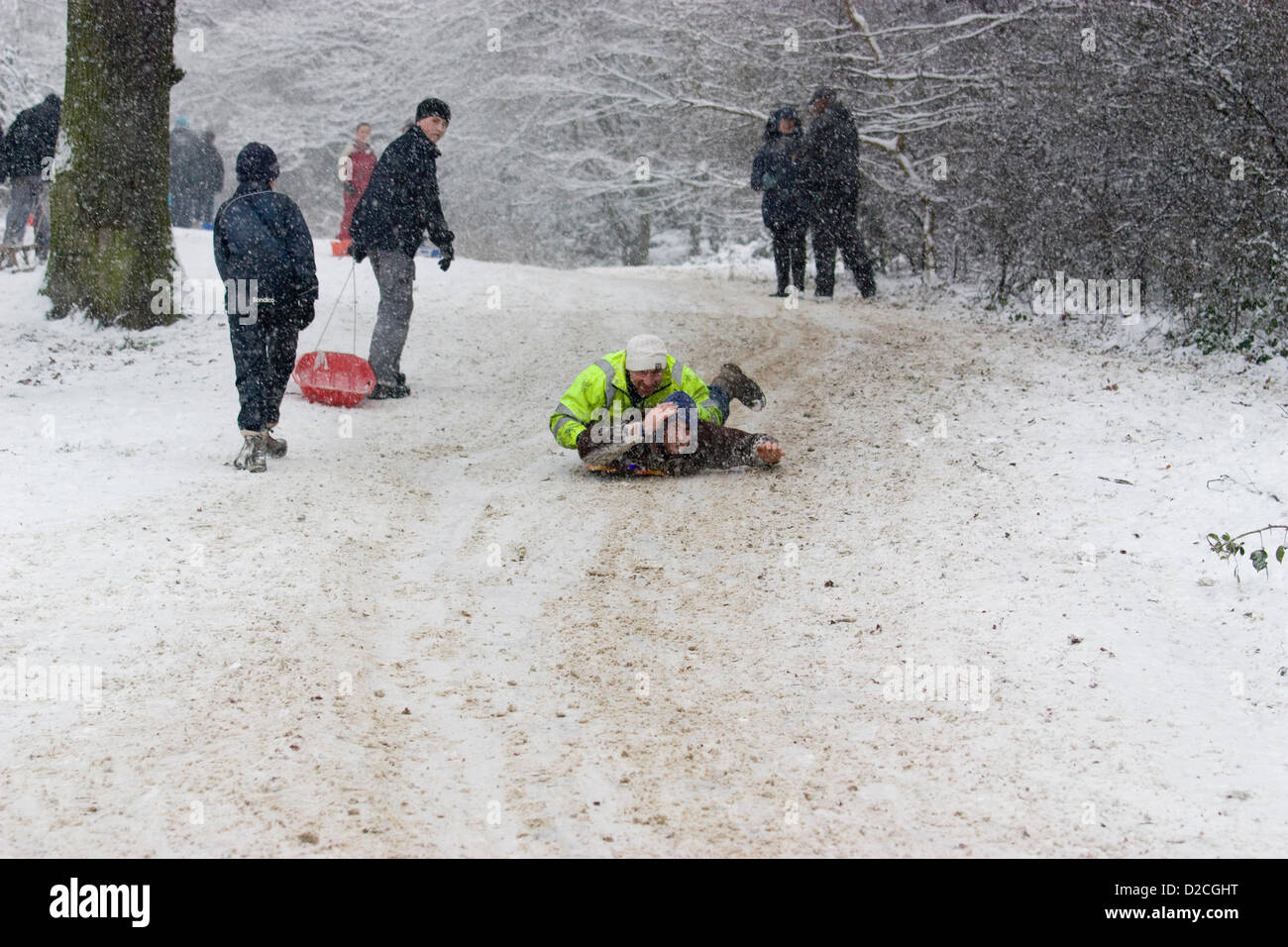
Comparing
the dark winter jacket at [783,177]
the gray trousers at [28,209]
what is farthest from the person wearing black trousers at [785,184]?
the gray trousers at [28,209]

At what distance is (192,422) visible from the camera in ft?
27.0

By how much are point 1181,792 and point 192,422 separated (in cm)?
692

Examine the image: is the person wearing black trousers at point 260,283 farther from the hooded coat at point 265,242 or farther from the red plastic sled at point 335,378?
the red plastic sled at point 335,378

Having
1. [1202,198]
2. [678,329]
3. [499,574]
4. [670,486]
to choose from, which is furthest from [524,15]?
[499,574]

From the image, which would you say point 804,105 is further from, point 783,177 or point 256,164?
point 256,164

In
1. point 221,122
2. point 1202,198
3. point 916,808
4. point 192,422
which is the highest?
point 221,122

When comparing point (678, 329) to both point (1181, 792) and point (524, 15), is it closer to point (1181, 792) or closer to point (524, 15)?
point (1181, 792)

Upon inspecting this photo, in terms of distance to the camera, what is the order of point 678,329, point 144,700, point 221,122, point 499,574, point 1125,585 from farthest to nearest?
point 221,122 < point 678,329 < point 499,574 < point 1125,585 < point 144,700

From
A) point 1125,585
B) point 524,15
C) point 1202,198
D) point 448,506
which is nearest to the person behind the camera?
point 1125,585

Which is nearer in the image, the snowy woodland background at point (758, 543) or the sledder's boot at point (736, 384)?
the snowy woodland background at point (758, 543)

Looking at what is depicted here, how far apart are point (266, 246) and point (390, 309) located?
2186mm

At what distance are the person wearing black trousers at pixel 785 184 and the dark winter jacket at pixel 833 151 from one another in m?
0.17

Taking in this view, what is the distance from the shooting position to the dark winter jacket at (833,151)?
544 inches
